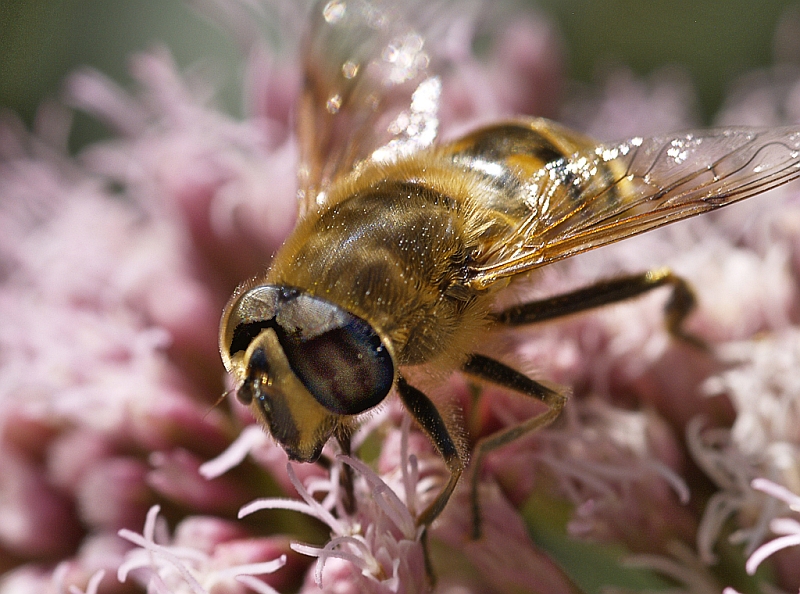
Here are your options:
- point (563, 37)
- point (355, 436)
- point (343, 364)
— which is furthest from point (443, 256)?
point (563, 37)

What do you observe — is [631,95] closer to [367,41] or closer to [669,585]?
[367,41]

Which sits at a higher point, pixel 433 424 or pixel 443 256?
pixel 443 256

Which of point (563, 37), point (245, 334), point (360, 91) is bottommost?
point (245, 334)

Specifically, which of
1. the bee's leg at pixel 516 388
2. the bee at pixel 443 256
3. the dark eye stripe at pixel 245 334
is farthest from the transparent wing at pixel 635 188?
the dark eye stripe at pixel 245 334

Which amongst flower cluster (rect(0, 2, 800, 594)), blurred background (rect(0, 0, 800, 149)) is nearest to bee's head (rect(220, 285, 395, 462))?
flower cluster (rect(0, 2, 800, 594))

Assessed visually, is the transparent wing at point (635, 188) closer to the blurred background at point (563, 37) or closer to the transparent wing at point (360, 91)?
the transparent wing at point (360, 91)

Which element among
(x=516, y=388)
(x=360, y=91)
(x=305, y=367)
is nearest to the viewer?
(x=305, y=367)

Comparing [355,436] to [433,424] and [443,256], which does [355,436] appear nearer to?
[433,424]
